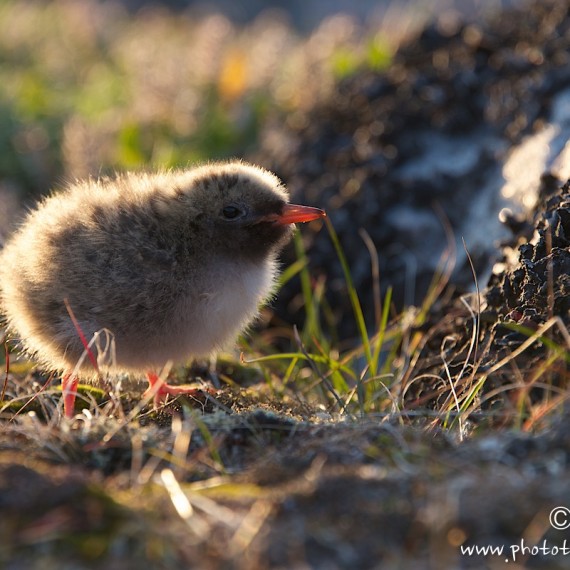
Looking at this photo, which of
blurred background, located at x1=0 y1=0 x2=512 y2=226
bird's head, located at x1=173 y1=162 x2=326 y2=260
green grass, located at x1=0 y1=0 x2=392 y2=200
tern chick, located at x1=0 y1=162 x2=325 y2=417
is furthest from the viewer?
green grass, located at x1=0 y1=0 x2=392 y2=200

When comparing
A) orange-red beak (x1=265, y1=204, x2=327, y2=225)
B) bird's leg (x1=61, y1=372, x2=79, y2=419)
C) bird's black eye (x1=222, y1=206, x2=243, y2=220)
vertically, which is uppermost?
bird's black eye (x1=222, y1=206, x2=243, y2=220)

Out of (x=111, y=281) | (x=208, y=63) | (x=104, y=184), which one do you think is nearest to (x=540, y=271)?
(x=111, y=281)

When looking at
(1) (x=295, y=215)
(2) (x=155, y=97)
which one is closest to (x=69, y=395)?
(1) (x=295, y=215)

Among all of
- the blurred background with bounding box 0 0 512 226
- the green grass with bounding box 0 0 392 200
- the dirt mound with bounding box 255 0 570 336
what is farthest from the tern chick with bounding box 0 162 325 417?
the green grass with bounding box 0 0 392 200

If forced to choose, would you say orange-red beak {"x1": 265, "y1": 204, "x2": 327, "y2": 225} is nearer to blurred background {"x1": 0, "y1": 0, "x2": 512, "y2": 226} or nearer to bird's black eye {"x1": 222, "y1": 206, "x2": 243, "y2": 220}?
bird's black eye {"x1": 222, "y1": 206, "x2": 243, "y2": 220}

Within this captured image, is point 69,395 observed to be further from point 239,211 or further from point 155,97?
point 155,97

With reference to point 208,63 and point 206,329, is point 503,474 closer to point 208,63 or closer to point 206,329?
point 206,329

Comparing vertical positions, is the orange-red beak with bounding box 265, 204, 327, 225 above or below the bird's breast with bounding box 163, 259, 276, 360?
above

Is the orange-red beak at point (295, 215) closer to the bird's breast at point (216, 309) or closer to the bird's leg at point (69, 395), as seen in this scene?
the bird's breast at point (216, 309)

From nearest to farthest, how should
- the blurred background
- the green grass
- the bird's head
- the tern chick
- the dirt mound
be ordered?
the tern chick, the bird's head, the dirt mound, the blurred background, the green grass
